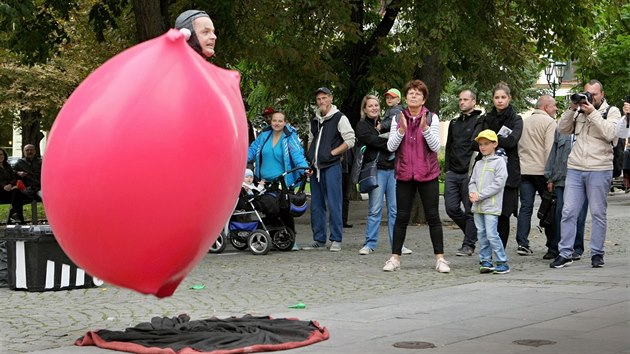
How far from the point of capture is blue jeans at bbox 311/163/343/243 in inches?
598

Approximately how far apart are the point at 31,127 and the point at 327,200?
3377cm

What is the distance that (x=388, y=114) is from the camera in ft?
47.6

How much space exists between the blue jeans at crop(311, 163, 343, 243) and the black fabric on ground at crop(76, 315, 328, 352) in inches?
275

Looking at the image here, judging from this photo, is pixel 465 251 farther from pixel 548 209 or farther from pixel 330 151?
pixel 330 151

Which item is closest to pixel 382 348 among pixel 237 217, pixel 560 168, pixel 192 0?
pixel 560 168

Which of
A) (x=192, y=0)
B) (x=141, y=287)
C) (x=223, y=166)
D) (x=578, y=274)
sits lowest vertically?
(x=578, y=274)

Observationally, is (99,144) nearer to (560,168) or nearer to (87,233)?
(87,233)

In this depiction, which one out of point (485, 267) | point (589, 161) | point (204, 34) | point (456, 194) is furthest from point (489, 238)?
point (204, 34)

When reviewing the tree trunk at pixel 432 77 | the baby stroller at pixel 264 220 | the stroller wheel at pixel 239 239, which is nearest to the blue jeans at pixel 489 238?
the baby stroller at pixel 264 220

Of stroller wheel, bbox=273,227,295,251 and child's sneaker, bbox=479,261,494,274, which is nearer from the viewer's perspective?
child's sneaker, bbox=479,261,494,274

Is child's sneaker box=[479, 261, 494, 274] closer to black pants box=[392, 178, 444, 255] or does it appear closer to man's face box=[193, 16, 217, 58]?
black pants box=[392, 178, 444, 255]

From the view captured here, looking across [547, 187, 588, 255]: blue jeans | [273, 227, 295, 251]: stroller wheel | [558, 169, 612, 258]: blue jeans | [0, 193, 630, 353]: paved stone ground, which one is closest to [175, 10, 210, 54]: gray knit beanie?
[0, 193, 630, 353]: paved stone ground

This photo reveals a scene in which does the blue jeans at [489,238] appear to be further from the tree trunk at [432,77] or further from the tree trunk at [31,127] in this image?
the tree trunk at [31,127]

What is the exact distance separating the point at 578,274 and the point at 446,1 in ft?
27.4
